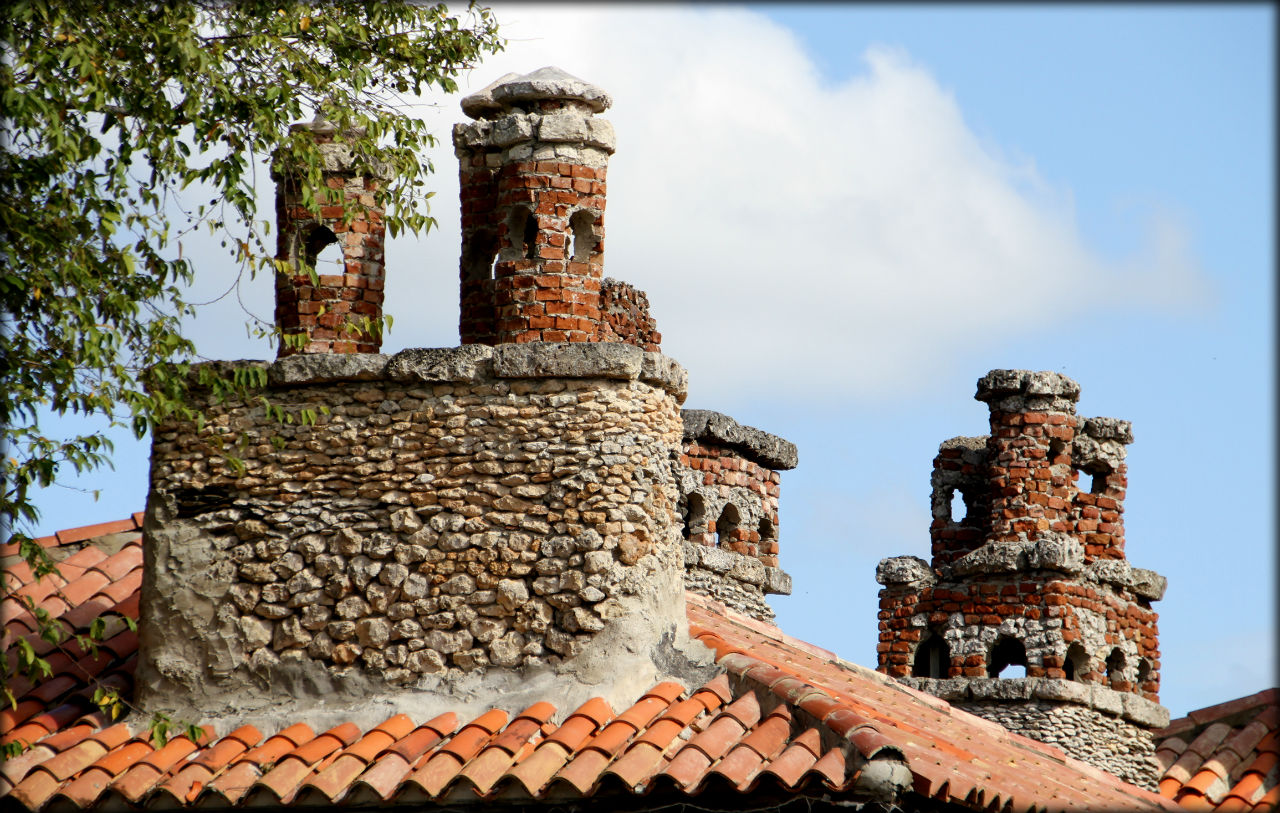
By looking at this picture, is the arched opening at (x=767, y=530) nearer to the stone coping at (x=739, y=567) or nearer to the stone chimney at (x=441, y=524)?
the stone coping at (x=739, y=567)

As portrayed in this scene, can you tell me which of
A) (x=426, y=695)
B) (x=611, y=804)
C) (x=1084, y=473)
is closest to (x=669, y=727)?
(x=611, y=804)

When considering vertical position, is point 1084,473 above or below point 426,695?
above

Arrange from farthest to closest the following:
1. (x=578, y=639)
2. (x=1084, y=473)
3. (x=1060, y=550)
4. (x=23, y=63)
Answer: (x=1084, y=473)
(x=1060, y=550)
(x=578, y=639)
(x=23, y=63)

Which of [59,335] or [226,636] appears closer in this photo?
[59,335]

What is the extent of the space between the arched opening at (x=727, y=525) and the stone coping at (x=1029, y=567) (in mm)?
2492

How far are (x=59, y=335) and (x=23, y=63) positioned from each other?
1.41 m

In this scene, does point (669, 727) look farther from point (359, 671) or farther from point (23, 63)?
point (23, 63)

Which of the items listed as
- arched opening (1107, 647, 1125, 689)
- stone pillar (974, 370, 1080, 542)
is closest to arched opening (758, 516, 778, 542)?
stone pillar (974, 370, 1080, 542)

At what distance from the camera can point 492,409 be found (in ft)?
33.2

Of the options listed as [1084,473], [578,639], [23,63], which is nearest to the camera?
[23,63]

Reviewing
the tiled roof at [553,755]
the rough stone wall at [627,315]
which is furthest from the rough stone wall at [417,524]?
the rough stone wall at [627,315]

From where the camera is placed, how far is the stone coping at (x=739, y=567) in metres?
15.0

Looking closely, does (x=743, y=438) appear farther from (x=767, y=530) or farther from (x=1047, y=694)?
(x=1047, y=694)

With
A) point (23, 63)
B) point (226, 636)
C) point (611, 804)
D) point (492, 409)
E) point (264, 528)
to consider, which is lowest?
point (611, 804)
